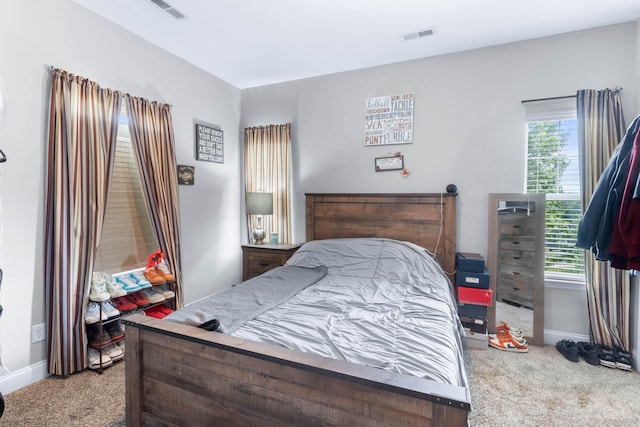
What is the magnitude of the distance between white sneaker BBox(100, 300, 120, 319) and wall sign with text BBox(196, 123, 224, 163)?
1.61m

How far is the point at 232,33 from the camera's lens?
2641 millimetres

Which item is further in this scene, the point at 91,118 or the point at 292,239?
the point at 292,239

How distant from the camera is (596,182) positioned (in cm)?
246

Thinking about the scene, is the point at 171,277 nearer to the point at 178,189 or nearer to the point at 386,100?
the point at 178,189

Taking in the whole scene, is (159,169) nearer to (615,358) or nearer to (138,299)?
(138,299)

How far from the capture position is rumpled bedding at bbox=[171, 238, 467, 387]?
135 centimetres

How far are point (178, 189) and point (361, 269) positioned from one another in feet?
6.31

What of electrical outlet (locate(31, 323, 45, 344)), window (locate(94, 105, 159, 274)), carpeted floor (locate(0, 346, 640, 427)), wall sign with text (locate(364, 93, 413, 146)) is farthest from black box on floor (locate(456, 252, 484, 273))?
electrical outlet (locate(31, 323, 45, 344))

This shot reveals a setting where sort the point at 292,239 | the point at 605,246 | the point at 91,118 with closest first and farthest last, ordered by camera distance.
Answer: the point at 605,246, the point at 91,118, the point at 292,239

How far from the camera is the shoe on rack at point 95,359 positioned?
7.21ft

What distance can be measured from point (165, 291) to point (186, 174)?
115 centimetres

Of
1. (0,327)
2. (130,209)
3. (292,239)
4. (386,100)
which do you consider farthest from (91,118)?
(386,100)

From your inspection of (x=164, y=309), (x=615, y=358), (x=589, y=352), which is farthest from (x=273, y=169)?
(x=615, y=358)

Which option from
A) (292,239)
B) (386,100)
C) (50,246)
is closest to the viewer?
(50,246)
